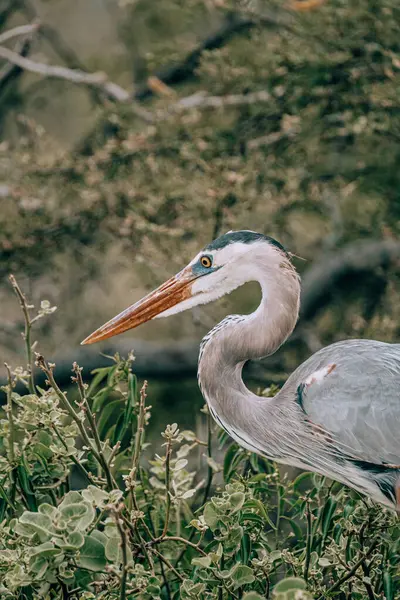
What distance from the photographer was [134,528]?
1.66m

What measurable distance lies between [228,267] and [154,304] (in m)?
0.24

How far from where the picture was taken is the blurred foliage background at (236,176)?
13.8 feet

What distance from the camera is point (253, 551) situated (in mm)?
1938

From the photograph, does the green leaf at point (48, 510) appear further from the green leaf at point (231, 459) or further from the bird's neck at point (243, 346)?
the bird's neck at point (243, 346)

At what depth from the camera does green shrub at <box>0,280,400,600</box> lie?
1539mm

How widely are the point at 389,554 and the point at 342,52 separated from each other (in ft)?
9.23

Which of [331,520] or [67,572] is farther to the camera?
[331,520]

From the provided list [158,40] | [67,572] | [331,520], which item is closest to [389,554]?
[331,520]

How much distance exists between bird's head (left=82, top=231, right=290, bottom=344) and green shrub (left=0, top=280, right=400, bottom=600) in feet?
1.38

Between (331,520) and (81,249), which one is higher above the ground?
(331,520)

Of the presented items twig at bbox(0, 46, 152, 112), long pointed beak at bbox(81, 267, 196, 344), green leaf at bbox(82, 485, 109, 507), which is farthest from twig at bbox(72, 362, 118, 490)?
twig at bbox(0, 46, 152, 112)

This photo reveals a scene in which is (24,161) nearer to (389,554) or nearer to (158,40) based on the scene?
(158,40)

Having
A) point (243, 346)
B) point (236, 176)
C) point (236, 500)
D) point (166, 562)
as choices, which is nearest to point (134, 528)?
point (166, 562)

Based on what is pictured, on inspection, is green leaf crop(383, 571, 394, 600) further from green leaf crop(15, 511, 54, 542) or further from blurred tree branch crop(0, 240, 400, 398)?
blurred tree branch crop(0, 240, 400, 398)
